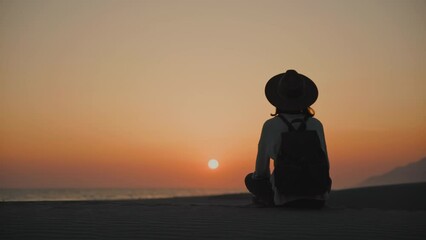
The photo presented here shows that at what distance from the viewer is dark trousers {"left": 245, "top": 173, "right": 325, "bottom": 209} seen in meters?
6.32

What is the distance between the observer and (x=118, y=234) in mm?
4141

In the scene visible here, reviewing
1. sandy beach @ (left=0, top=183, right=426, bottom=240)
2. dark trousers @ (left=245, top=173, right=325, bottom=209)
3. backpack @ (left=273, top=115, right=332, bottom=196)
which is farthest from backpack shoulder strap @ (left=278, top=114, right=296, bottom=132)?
sandy beach @ (left=0, top=183, right=426, bottom=240)

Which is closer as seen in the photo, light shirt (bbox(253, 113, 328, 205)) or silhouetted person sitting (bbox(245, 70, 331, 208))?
silhouetted person sitting (bbox(245, 70, 331, 208))

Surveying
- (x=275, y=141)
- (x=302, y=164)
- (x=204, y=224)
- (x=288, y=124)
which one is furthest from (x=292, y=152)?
(x=204, y=224)

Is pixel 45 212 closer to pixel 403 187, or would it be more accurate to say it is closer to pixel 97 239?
pixel 97 239

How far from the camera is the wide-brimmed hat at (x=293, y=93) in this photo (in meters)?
6.57

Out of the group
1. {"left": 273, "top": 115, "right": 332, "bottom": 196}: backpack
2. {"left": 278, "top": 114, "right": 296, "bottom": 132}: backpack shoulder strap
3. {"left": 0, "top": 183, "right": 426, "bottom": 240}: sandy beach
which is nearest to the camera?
{"left": 0, "top": 183, "right": 426, "bottom": 240}: sandy beach

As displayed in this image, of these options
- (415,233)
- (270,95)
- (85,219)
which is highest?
(270,95)

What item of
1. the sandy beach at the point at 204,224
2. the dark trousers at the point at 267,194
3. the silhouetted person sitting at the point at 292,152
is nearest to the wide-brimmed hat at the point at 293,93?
the silhouetted person sitting at the point at 292,152

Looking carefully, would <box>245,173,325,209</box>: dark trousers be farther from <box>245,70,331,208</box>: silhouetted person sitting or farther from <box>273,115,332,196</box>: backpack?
<box>273,115,332,196</box>: backpack

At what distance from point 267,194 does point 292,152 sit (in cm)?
83

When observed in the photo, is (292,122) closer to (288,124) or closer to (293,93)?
(288,124)

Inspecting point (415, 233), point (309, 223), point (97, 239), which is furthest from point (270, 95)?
point (97, 239)

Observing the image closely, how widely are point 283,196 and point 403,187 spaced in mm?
4481
